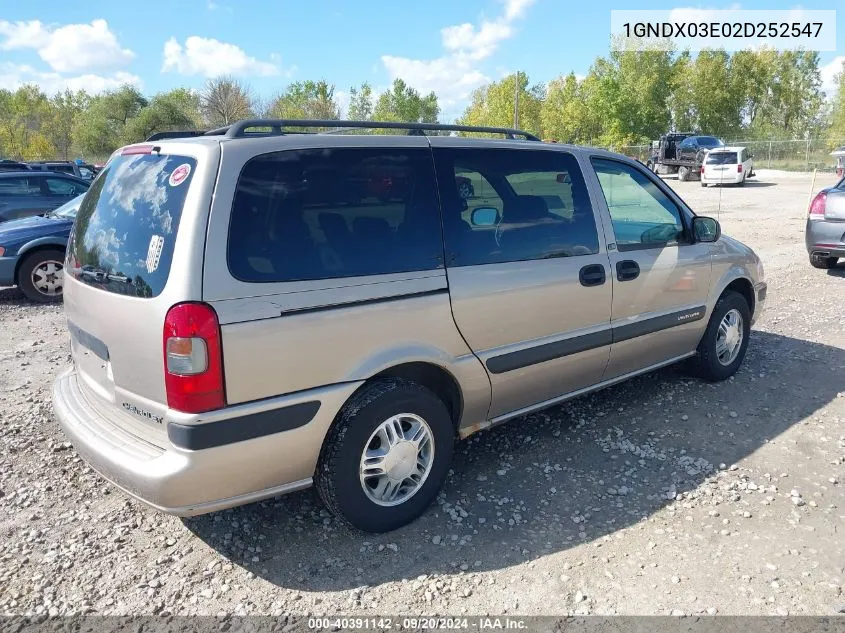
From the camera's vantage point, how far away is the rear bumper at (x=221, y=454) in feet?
8.31

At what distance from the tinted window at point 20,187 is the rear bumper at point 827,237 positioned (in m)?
12.2

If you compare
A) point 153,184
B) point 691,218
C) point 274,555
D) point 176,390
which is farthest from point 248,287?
point 691,218

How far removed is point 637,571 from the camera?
2.87m

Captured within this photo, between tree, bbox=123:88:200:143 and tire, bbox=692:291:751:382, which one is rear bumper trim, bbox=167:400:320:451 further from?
tree, bbox=123:88:200:143

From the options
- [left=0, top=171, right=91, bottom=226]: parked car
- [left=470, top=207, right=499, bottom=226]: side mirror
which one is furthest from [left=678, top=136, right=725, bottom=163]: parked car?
[left=470, top=207, right=499, bottom=226]: side mirror

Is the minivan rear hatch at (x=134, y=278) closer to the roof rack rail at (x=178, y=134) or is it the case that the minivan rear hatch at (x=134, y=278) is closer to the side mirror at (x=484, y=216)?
the roof rack rail at (x=178, y=134)

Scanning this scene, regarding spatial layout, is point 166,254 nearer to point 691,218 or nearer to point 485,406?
point 485,406

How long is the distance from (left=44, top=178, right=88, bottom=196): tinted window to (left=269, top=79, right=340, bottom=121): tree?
5071 cm

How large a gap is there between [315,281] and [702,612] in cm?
210

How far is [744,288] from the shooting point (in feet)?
17.1

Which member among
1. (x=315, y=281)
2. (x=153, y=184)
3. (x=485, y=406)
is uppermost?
(x=153, y=184)

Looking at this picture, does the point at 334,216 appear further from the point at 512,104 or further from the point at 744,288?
the point at 512,104

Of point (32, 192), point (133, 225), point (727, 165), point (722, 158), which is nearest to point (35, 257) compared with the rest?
point (32, 192)

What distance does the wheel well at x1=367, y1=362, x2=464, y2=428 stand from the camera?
313cm
